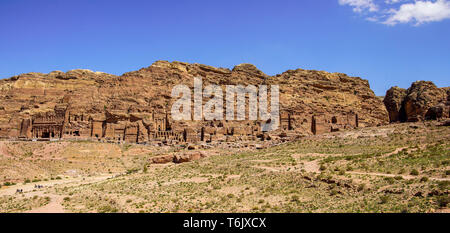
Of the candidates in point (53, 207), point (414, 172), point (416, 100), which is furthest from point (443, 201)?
point (416, 100)

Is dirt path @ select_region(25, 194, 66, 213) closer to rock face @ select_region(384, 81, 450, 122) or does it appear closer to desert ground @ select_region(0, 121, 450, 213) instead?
desert ground @ select_region(0, 121, 450, 213)

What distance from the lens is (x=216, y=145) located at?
5359cm

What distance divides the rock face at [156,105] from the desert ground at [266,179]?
13.4 meters

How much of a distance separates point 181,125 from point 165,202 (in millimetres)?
45437

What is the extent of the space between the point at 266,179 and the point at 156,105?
4946 cm

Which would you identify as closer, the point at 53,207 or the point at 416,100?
the point at 53,207

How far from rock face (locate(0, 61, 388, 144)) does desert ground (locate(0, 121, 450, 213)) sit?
13.4 m

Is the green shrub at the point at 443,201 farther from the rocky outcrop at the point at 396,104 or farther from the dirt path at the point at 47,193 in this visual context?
the rocky outcrop at the point at 396,104

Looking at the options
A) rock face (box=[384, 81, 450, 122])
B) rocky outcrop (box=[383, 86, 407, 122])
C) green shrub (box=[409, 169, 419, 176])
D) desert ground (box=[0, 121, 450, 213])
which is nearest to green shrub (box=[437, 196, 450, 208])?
desert ground (box=[0, 121, 450, 213])

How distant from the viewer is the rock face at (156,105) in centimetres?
6053

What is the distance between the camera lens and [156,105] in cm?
7200

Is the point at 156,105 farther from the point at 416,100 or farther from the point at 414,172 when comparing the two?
the point at 414,172

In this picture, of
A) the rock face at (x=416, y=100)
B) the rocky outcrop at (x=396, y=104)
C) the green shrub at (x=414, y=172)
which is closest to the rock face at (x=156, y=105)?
the rocky outcrop at (x=396, y=104)
